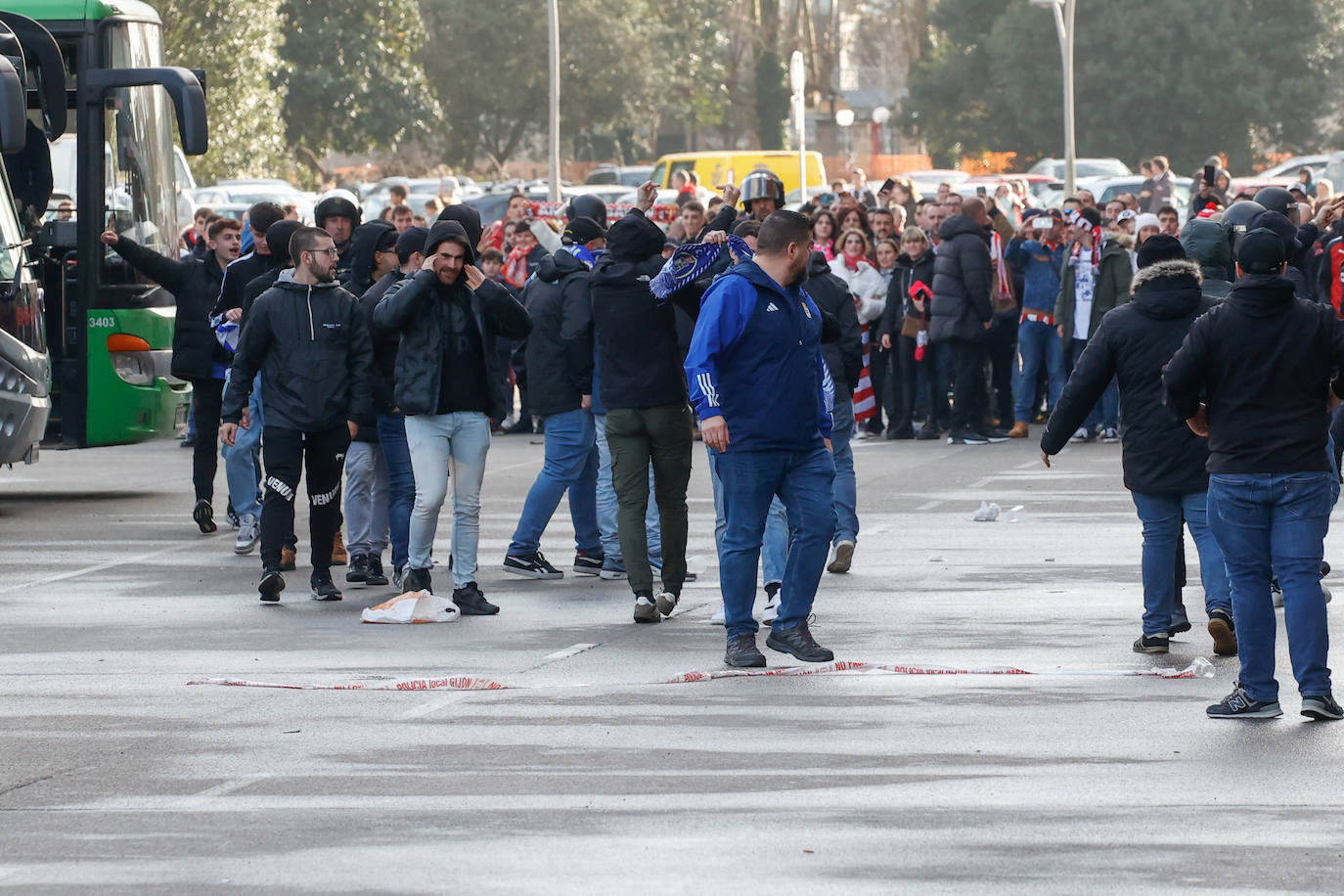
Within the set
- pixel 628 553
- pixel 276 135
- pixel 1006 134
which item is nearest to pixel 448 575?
pixel 628 553

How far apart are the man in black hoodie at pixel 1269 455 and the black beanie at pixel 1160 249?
4.68 feet

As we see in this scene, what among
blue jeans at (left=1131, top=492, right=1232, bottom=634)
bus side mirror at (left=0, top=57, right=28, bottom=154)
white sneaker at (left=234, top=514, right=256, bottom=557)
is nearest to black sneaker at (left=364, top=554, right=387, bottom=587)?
white sneaker at (left=234, top=514, right=256, bottom=557)

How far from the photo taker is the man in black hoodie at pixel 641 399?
36.7ft

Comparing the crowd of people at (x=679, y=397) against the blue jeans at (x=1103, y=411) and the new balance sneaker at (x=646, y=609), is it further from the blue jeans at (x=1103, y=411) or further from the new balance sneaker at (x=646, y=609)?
the blue jeans at (x=1103, y=411)

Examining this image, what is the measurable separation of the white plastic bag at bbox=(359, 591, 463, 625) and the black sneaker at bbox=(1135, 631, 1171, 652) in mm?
3130

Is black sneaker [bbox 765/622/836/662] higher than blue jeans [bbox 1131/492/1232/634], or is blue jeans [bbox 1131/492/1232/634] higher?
blue jeans [bbox 1131/492/1232/634]

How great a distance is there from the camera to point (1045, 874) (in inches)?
244

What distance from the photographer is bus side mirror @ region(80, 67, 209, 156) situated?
1543 centimetres

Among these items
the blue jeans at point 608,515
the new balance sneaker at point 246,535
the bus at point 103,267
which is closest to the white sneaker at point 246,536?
the new balance sneaker at point 246,535

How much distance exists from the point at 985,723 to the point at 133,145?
10107 mm

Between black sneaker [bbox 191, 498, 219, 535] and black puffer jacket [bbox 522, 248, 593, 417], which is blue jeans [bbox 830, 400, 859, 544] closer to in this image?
black puffer jacket [bbox 522, 248, 593, 417]

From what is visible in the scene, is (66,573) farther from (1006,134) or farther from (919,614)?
(1006,134)

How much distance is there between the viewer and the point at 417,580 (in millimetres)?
11547

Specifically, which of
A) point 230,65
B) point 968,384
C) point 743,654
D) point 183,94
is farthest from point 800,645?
point 230,65
